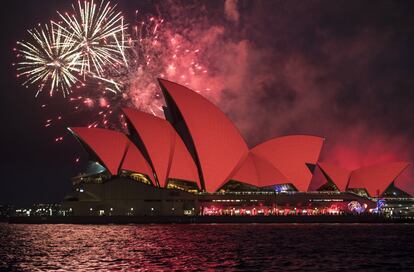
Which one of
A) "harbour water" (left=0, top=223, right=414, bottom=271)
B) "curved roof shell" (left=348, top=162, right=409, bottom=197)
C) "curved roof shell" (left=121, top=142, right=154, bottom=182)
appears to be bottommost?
"harbour water" (left=0, top=223, right=414, bottom=271)

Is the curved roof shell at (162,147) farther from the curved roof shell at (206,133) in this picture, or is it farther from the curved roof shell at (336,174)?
the curved roof shell at (336,174)

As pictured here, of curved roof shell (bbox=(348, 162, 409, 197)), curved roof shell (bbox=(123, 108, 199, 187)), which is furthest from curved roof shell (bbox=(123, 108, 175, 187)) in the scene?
curved roof shell (bbox=(348, 162, 409, 197))

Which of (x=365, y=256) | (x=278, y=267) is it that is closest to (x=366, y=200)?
(x=365, y=256)

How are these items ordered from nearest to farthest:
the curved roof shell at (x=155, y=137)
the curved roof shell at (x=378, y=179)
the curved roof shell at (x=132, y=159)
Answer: the curved roof shell at (x=155, y=137) → the curved roof shell at (x=132, y=159) → the curved roof shell at (x=378, y=179)

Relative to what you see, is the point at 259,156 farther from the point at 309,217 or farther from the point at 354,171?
the point at 354,171

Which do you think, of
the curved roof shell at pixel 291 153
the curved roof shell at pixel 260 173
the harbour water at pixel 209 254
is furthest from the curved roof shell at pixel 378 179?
the harbour water at pixel 209 254

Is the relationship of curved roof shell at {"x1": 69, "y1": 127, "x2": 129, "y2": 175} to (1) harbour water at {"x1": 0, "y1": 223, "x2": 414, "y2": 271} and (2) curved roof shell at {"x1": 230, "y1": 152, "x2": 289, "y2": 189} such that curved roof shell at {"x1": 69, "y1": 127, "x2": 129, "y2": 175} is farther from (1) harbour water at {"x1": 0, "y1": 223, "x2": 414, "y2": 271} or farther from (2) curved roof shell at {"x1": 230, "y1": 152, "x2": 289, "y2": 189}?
(1) harbour water at {"x1": 0, "y1": 223, "x2": 414, "y2": 271}
